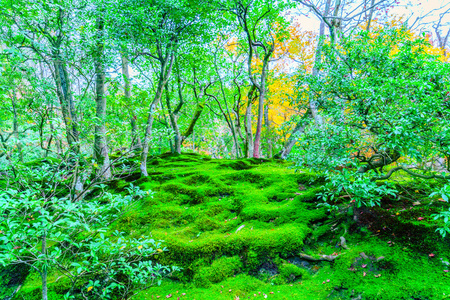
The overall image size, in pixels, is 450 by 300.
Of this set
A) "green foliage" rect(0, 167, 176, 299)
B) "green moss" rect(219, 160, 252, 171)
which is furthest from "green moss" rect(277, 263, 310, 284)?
"green moss" rect(219, 160, 252, 171)

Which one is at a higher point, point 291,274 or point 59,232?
point 59,232

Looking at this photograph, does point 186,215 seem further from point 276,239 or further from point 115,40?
point 115,40

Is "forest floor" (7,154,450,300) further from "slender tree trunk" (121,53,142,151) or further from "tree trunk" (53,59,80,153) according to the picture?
"tree trunk" (53,59,80,153)

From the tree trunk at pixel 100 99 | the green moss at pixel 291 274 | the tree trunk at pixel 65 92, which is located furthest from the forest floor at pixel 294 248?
the tree trunk at pixel 65 92

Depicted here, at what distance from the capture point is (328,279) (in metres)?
3.20

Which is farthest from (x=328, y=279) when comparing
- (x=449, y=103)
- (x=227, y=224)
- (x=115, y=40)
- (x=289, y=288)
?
(x=115, y=40)

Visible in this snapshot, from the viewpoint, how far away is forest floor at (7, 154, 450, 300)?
297cm

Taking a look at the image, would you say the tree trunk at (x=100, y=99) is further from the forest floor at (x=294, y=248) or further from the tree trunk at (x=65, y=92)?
the forest floor at (x=294, y=248)

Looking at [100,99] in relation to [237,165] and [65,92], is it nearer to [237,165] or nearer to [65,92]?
[65,92]

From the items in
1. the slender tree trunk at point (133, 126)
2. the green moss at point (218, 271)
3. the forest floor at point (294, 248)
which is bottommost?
the green moss at point (218, 271)

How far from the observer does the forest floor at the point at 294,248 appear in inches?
117

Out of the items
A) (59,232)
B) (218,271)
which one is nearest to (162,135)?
(59,232)

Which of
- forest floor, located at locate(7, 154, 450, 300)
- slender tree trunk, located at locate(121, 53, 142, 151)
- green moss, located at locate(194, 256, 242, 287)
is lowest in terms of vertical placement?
green moss, located at locate(194, 256, 242, 287)

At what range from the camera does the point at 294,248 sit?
369 cm
